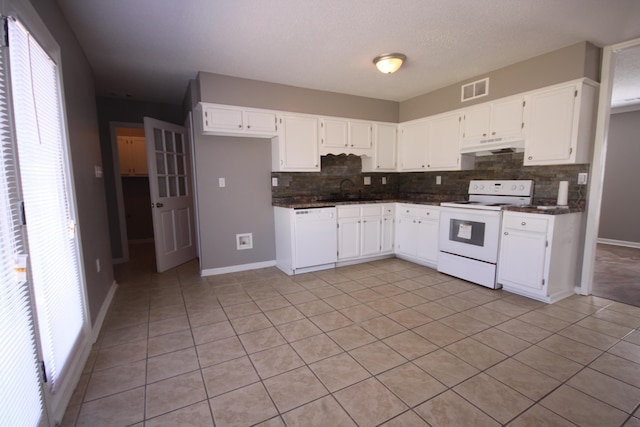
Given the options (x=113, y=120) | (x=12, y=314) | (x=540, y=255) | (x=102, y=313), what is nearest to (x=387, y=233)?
(x=540, y=255)

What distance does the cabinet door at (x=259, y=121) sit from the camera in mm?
3576

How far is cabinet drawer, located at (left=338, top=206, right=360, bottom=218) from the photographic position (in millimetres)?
3959

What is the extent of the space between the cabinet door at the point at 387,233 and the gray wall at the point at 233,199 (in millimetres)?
1596

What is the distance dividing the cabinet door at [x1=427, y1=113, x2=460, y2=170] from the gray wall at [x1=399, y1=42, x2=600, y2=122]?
168mm

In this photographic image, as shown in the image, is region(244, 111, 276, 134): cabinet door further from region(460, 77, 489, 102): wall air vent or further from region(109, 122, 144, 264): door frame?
region(460, 77, 489, 102): wall air vent

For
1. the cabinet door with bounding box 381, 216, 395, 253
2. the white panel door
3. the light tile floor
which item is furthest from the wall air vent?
the white panel door

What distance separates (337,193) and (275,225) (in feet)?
3.72

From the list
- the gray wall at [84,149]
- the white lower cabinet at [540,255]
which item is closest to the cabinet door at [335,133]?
the white lower cabinet at [540,255]

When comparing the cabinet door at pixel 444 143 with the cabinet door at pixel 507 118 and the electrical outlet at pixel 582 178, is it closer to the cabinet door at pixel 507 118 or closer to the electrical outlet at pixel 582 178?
the cabinet door at pixel 507 118

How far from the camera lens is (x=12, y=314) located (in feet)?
3.88

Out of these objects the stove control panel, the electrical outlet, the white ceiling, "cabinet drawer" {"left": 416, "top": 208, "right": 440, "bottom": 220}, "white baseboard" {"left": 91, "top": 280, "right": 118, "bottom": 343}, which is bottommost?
"white baseboard" {"left": 91, "top": 280, "right": 118, "bottom": 343}

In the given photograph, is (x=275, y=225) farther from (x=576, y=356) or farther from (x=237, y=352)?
(x=576, y=356)

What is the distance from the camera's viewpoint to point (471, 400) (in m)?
1.62

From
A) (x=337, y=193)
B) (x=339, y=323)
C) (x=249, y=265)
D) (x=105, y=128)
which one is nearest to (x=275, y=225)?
(x=249, y=265)
